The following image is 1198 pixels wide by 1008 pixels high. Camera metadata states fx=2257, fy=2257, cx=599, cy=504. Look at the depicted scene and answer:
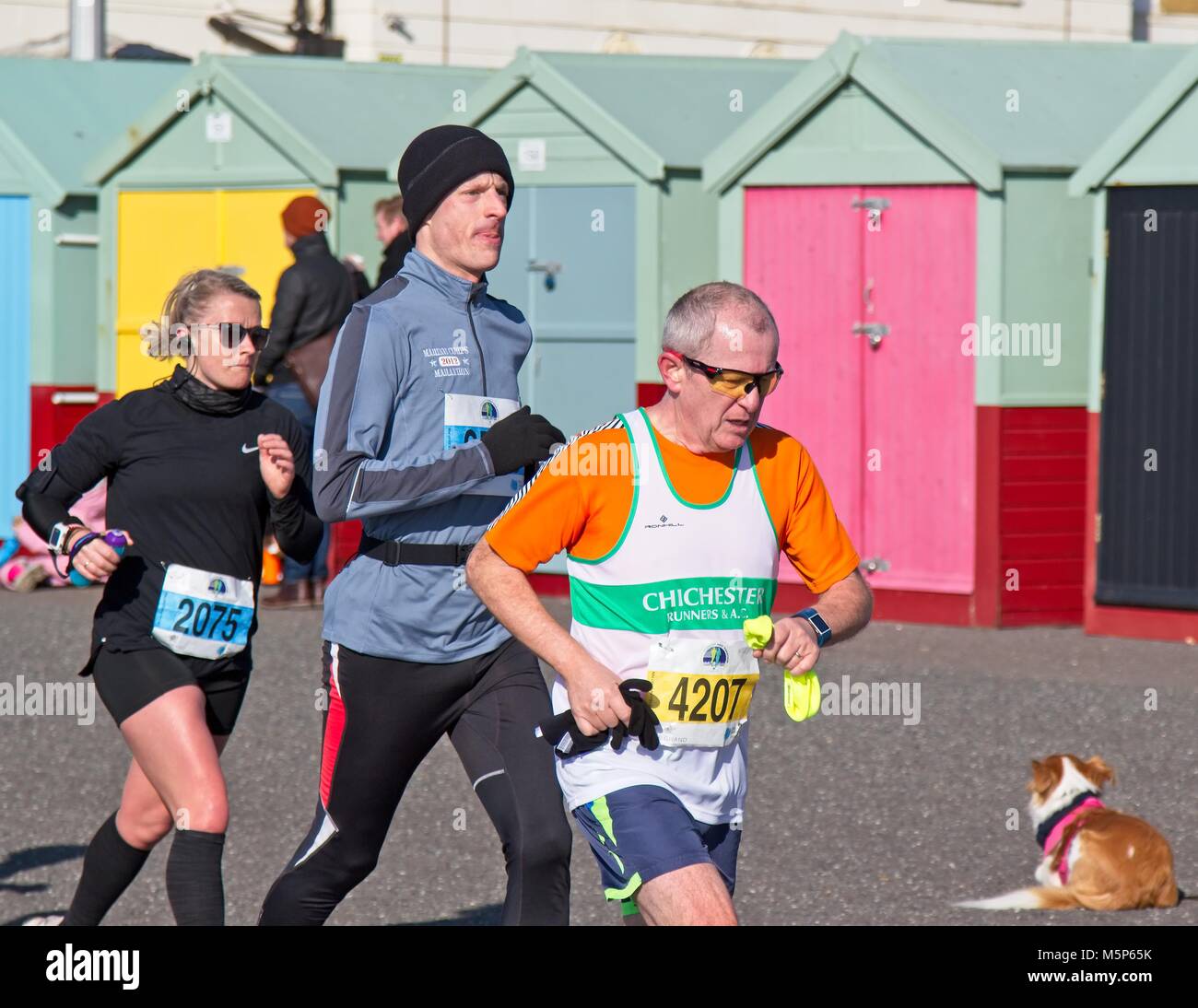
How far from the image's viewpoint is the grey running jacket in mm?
4875

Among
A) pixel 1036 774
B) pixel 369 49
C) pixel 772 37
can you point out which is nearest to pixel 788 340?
pixel 1036 774

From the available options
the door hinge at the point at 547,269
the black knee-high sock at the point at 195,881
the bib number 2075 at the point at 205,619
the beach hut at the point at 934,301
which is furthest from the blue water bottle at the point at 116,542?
the door hinge at the point at 547,269

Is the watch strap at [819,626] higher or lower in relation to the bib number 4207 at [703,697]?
higher

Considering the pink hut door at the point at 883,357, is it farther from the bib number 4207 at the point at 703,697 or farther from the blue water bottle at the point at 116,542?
the bib number 4207 at the point at 703,697

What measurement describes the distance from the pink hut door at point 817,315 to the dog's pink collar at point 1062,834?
5416mm

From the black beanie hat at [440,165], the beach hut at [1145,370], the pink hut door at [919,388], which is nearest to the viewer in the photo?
the black beanie hat at [440,165]

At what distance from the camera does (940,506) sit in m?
12.3

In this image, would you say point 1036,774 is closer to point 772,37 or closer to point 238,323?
point 238,323

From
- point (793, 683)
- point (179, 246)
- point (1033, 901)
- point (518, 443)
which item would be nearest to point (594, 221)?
point (179, 246)

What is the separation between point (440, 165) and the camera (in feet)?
16.5

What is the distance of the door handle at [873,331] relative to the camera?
40.5 ft

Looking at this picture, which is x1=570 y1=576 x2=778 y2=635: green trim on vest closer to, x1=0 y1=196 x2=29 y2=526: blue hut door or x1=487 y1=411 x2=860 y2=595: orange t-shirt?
x1=487 y1=411 x2=860 y2=595: orange t-shirt

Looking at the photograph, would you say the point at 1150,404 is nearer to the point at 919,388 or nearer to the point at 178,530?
the point at 919,388

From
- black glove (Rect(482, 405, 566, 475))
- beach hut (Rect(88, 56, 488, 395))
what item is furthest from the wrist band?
beach hut (Rect(88, 56, 488, 395))
